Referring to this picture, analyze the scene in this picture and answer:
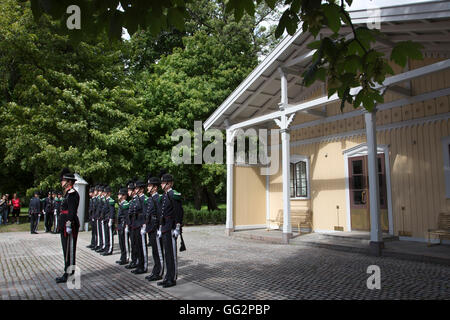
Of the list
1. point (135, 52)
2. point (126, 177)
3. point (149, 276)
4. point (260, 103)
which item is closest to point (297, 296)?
point (149, 276)

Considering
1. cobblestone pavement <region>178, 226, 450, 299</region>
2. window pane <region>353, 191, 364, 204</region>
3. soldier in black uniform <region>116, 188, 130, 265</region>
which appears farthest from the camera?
window pane <region>353, 191, 364, 204</region>

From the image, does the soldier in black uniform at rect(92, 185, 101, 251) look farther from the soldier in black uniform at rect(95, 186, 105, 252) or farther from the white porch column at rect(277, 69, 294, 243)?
the white porch column at rect(277, 69, 294, 243)

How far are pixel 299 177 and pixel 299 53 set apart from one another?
4.96 m

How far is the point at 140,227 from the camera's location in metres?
7.58

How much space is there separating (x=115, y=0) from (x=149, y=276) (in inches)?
207

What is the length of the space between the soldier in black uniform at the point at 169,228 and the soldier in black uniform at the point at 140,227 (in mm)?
814

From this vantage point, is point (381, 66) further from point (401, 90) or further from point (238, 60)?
point (238, 60)

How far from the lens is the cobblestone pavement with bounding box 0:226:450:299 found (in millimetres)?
5602

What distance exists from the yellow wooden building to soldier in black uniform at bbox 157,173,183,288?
5318 mm

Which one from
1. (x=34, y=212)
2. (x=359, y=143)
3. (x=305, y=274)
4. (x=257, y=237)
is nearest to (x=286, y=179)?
(x=257, y=237)

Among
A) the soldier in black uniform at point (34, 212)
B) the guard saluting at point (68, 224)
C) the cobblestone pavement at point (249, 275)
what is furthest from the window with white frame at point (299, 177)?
the soldier in black uniform at point (34, 212)

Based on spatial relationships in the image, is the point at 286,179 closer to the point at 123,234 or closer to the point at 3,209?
the point at 123,234

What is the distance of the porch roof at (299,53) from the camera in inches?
299

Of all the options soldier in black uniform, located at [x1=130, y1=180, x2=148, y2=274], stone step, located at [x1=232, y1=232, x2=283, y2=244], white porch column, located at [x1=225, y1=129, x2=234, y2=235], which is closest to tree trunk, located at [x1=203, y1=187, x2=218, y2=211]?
white porch column, located at [x1=225, y1=129, x2=234, y2=235]
